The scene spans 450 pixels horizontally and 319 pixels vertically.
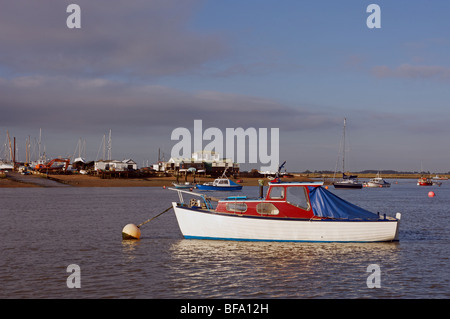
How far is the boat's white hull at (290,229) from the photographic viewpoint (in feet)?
77.1

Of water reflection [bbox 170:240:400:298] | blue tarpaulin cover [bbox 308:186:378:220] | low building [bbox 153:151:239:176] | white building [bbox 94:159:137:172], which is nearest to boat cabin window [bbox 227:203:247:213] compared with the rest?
water reflection [bbox 170:240:400:298]

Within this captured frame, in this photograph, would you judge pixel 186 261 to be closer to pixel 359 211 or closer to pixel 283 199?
pixel 283 199

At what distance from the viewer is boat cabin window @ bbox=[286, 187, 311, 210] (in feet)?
79.3

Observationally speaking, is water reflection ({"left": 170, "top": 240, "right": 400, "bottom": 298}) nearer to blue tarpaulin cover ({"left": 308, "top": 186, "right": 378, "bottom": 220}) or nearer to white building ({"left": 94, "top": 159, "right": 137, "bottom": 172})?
blue tarpaulin cover ({"left": 308, "top": 186, "right": 378, "bottom": 220})

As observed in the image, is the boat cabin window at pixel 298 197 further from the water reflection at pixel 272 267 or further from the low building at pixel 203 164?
the low building at pixel 203 164

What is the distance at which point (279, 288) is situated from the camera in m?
16.2

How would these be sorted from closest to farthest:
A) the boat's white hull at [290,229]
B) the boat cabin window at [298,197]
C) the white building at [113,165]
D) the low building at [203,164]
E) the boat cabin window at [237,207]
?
the boat's white hull at [290,229]
the boat cabin window at [298,197]
the boat cabin window at [237,207]
the white building at [113,165]
the low building at [203,164]

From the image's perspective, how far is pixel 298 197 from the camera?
24328 millimetres

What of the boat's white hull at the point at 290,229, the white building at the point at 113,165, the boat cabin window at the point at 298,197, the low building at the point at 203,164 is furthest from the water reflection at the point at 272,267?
the low building at the point at 203,164

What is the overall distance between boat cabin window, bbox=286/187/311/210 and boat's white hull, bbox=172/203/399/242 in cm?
98

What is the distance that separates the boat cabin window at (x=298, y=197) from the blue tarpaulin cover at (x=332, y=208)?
0.96ft

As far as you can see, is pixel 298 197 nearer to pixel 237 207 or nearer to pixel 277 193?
pixel 277 193

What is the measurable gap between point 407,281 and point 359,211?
720 centimetres

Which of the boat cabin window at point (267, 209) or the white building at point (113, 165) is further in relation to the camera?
the white building at point (113, 165)
